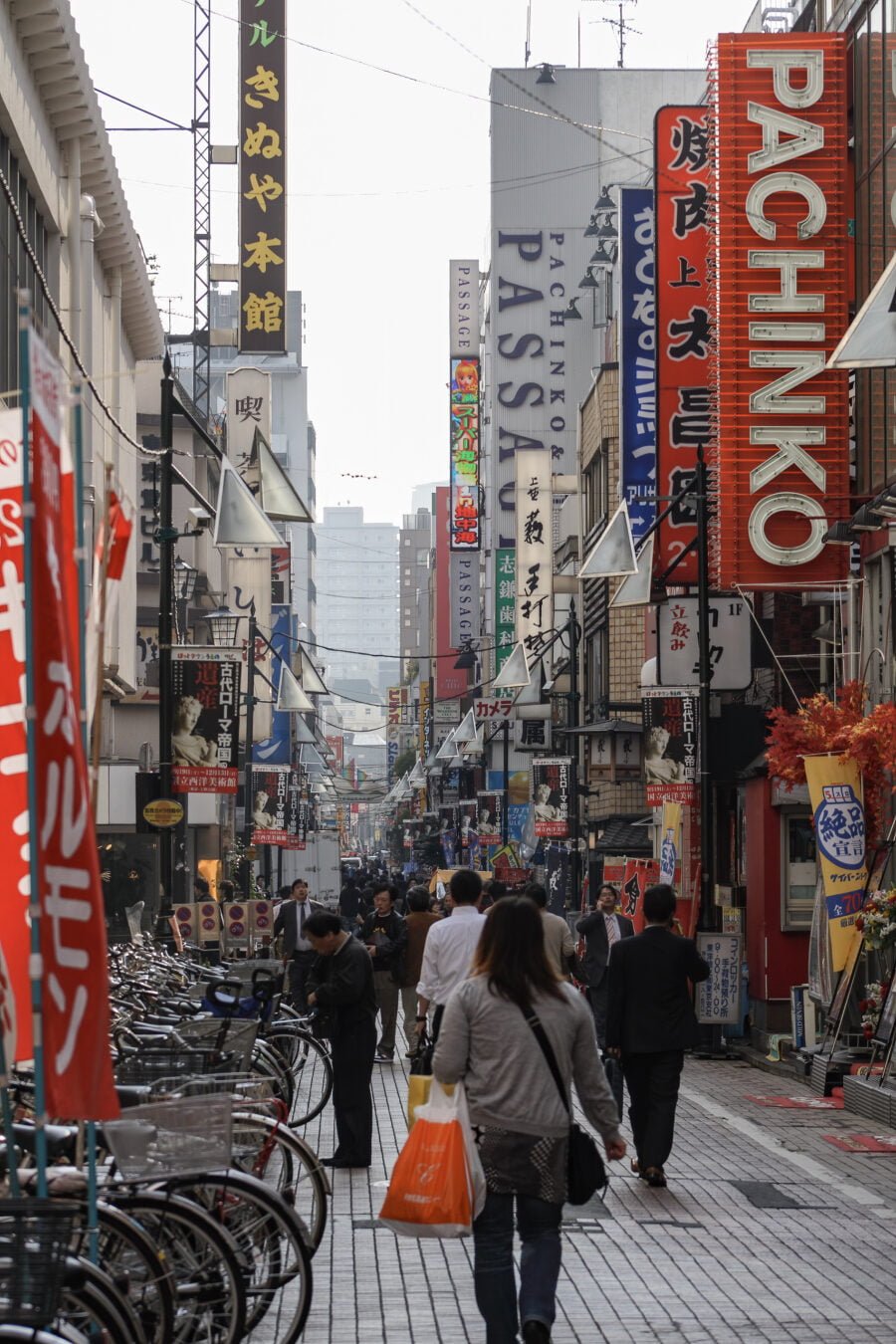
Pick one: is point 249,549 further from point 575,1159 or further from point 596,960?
point 575,1159

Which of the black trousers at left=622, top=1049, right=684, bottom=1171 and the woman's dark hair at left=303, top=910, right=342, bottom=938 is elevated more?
the woman's dark hair at left=303, top=910, right=342, bottom=938

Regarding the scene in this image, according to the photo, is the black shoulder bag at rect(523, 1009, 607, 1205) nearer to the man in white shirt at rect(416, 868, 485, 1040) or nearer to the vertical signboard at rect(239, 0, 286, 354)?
the man in white shirt at rect(416, 868, 485, 1040)

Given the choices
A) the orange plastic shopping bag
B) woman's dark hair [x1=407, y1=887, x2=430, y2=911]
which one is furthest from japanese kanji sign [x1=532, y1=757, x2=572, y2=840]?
the orange plastic shopping bag

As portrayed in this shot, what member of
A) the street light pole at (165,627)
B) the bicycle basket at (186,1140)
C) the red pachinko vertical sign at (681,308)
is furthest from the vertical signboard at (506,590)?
the bicycle basket at (186,1140)

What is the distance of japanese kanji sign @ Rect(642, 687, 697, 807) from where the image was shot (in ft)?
96.2

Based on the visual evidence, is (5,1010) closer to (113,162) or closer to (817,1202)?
(817,1202)

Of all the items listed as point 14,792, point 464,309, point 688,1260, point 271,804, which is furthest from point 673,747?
point 464,309

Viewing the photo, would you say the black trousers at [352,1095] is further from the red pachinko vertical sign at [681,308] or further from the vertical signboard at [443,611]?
the vertical signboard at [443,611]

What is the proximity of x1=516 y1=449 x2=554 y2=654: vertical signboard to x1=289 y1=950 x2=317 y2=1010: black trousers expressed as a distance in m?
40.3

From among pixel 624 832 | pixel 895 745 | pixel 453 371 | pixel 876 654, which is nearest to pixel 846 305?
pixel 876 654

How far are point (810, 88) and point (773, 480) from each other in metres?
4.70

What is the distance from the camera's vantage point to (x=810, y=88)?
24500mm

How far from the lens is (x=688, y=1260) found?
10797mm

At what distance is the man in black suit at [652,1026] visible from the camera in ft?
43.1
